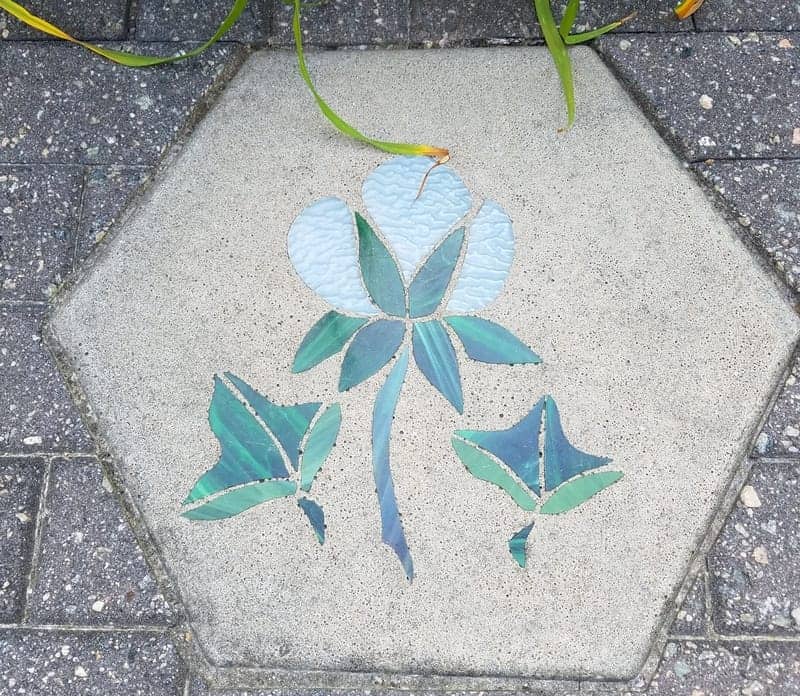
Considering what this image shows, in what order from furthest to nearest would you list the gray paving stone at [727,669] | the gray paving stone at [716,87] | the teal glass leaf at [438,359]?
the gray paving stone at [716,87], the teal glass leaf at [438,359], the gray paving stone at [727,669]

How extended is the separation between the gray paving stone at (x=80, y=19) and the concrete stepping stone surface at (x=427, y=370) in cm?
32

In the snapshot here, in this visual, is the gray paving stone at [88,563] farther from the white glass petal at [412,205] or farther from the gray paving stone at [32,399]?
the white glass petal at [412,205]

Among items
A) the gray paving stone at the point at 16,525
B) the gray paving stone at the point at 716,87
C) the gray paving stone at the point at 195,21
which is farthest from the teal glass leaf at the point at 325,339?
the gray paving stone at the point at 716,87

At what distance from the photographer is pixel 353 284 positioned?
149cm

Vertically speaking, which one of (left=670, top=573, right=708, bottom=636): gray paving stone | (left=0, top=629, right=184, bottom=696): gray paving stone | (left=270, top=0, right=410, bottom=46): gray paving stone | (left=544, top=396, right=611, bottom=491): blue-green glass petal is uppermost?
(left=270, top=0, right=410, bottom=46): gray paving stone

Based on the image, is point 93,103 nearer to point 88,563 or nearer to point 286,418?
point 286,418

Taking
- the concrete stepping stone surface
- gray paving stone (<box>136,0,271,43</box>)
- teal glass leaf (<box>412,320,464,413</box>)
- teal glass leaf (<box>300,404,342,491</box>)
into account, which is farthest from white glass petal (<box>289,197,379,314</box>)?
gray paving stone (<box>136,0,271,43</box>)

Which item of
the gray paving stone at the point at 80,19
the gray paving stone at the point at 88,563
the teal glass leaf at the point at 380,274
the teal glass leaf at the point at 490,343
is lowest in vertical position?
the gray paving stone at the point at 88,563

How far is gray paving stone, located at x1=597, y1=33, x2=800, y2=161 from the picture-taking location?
154cm

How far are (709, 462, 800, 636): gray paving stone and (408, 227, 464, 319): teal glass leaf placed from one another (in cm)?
→ 72

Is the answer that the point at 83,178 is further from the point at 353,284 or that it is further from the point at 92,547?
the point at 92,547

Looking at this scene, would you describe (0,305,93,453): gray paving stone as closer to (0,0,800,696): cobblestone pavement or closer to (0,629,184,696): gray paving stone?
(0,0,800,696): cobblestone pavement

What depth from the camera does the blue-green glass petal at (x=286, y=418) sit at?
142 centimetres

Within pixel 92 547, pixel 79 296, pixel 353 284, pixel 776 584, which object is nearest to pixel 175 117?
pixel 79 296
